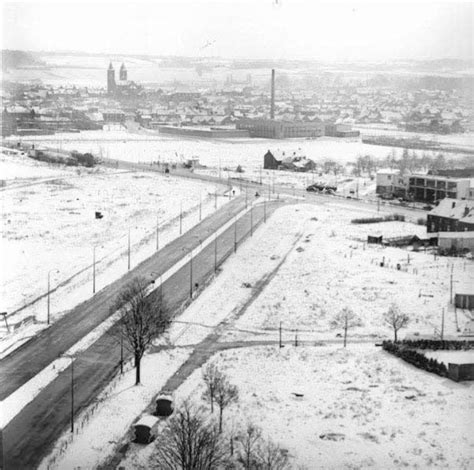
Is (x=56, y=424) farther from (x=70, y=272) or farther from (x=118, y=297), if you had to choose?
(x=70, y=272)

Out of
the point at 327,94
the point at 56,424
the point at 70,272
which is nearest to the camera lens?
the point at 56,424

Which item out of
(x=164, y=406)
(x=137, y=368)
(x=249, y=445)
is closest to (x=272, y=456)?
(x=249, y=445)

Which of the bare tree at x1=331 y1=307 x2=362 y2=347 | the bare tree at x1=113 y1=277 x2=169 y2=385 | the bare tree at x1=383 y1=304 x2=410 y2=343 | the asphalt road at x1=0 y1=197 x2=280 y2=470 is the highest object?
the bare tree at x1=113 y1=277 x2=169 y2=385

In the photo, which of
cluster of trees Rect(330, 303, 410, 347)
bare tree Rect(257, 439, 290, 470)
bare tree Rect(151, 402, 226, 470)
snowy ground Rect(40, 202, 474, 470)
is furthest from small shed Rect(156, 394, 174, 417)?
cluster of trees Rect(330, 303, 410, 347)

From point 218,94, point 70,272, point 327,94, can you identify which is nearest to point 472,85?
point 327,94

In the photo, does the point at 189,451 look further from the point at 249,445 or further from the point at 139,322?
the point at 139,322

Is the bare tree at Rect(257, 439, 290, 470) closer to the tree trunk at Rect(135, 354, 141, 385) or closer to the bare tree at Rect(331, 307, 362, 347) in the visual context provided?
the tree trunk at Rect(135, 354, 141, 385)
